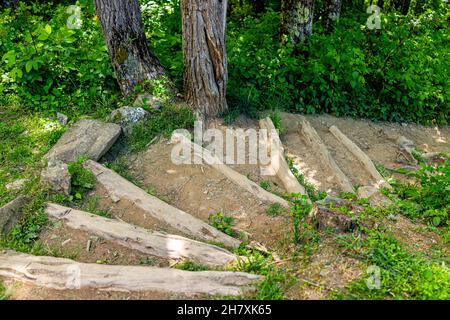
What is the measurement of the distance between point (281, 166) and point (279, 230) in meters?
1.27

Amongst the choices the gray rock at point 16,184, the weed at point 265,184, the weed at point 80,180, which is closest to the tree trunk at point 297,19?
the weed at point 265,184

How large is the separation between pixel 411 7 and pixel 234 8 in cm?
383

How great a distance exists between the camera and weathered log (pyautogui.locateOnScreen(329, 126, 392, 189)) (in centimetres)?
542

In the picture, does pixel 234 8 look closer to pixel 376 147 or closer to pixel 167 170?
pixel 376 147

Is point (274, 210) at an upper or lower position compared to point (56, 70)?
lower

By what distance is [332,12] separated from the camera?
7.70 meters

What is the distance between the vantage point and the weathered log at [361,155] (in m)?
5.42

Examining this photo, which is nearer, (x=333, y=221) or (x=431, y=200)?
(x=333, y=221)

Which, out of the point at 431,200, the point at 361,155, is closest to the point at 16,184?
the point at 361,155

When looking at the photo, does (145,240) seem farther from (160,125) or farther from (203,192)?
(160,125)

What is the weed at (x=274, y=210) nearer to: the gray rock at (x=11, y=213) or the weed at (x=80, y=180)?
the weed at (x=80, y=180)

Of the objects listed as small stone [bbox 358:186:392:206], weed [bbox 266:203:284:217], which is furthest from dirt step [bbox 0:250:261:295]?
small stone [bbox 358:186:392:206]

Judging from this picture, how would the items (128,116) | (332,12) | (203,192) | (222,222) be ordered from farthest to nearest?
(332,12), (128,116), (203,192), (222,222)

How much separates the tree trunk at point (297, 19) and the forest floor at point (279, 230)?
176 cm
